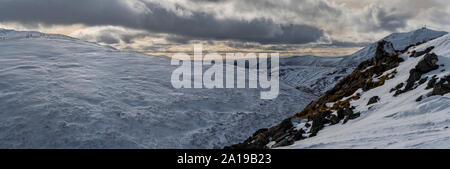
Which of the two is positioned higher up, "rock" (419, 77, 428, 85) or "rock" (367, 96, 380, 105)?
"rock" (419, 77, 428, 85)

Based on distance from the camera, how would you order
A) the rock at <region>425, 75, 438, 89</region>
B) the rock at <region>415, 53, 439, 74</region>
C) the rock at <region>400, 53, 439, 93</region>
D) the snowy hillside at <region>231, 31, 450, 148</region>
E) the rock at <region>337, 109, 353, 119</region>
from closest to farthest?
1. the snowy hillside at <region>231, 31, 450, 148</region>
2. the rock at <region>425, 75, 438, 89</region>
3. the rock at <region>337, 109, 353, 119</region>
4. the rock at <region>400, 53, 439, 93</region>
5. the rock at <region>415, 53, 439, 74</region>

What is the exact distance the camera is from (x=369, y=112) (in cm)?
1892

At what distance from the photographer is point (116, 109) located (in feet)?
97.6

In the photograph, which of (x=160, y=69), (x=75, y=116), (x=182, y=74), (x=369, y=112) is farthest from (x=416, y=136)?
(x=160, y=69)

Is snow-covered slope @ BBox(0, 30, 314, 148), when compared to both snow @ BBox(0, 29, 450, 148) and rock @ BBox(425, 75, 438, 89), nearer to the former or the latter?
snow @ BBox(0, 29, 450, 148)

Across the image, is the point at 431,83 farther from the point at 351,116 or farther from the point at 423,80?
the point at 351,116

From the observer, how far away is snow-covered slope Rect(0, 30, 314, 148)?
2398 centimetres

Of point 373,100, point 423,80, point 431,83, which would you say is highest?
point 423,80

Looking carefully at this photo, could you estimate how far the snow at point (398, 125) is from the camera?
40.1 ft

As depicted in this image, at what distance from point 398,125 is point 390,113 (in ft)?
7.82

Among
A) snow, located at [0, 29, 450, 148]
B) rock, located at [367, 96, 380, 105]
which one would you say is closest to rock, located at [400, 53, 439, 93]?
snow, located at [0, 29, 450, 148]

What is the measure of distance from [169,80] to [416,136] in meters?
37.5

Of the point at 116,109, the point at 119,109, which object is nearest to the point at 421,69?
the point at 119,109
